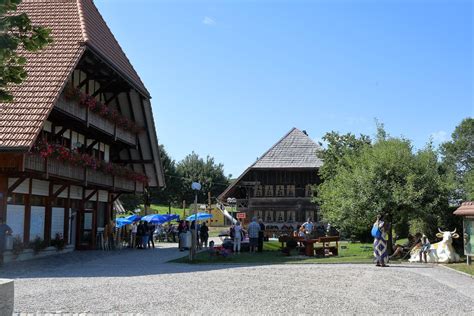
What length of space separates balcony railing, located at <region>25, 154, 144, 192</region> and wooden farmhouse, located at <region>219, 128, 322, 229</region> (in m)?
22.5

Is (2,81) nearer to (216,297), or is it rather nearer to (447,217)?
(216,297)

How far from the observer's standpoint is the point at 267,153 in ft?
174

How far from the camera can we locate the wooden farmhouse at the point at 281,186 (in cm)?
5141

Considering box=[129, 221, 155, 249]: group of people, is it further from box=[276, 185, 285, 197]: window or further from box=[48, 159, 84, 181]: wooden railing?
box=[276, 185, 285, 197]: window

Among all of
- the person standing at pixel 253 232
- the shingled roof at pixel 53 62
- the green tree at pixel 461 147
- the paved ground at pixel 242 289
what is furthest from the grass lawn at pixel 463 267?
the green tree at pixel 461 147

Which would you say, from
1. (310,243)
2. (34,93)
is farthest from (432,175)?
(34,93)

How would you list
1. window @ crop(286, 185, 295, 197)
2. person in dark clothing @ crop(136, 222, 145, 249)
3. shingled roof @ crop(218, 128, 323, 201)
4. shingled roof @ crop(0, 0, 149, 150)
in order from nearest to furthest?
shingled roof @ crop(0, 0, 149, 150) → person in dark clothing @ crop(136, 222, 145, 249) → shingled roof @ crop(218, 128, 323, 201) → window @ crop(286, 185, 295, 197)

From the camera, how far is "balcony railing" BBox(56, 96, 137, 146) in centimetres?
2192

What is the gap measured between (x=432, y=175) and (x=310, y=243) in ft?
18.6

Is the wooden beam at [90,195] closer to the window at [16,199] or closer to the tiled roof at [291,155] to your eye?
the window at [16,199]

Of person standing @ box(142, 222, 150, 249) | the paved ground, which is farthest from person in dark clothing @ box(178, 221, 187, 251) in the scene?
the paved ground

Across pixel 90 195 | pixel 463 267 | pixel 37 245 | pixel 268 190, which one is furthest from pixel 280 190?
pixel 463 267

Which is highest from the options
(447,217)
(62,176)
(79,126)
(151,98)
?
(151,98)

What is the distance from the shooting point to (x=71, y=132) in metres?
26.3
